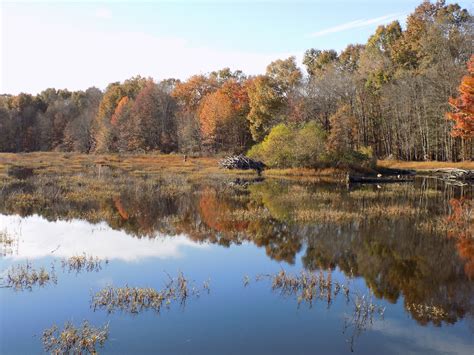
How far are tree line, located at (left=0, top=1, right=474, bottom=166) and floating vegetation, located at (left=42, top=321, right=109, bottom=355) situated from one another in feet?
149

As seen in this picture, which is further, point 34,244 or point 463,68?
point 463,68

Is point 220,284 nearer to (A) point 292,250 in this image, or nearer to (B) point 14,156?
(A) point 292,250

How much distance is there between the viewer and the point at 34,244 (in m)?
18.6

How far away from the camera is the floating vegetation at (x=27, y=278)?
1319cm

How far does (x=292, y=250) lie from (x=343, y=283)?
4060 millimetres

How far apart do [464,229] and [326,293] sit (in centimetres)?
1125

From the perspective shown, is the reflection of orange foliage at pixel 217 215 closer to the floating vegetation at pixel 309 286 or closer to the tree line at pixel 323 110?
the floating vegetation at pixel 309 286

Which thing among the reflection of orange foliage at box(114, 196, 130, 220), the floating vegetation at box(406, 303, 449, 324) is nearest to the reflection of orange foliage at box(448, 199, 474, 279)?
the floating vegetation at box(406, 303, 449, 324)

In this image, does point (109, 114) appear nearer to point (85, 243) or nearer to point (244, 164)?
point (244, 164)

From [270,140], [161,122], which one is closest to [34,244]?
[270,140]

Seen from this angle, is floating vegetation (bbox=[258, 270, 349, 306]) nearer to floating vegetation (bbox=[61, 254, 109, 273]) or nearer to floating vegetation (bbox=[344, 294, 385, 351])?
floating vegetation (bbox=[344, 294, 385, 351])

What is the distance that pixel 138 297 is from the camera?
39.4ft

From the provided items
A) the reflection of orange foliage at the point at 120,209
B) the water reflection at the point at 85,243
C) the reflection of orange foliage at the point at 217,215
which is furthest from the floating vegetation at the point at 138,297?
the reflection of orange foliage at the point at 120,209

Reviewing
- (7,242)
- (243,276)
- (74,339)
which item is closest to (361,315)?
(243,276)
